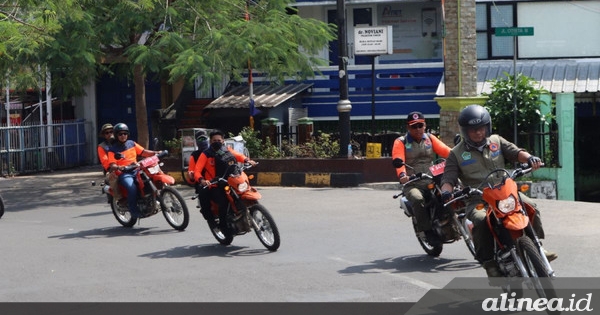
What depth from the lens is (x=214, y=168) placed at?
1303cm

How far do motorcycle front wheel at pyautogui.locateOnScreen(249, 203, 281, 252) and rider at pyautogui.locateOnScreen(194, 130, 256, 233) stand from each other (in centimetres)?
48

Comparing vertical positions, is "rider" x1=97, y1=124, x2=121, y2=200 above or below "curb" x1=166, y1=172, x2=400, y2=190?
above

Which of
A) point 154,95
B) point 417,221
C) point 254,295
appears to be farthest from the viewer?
point 154,95

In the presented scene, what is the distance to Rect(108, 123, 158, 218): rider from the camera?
49.1 ft

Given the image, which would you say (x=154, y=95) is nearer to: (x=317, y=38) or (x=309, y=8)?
(x=309, y=8)

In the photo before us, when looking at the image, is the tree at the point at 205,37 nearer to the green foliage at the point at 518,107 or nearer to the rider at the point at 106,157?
the rider at the point at 106,157

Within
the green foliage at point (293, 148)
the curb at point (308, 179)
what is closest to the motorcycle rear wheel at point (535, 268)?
the curb at point (308, 179)

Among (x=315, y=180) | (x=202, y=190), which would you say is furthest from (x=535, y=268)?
(x=315, y=180)

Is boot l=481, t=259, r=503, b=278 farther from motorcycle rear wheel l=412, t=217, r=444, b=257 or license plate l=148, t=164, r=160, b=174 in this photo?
license plate l=148, t=164, r=160, b=174

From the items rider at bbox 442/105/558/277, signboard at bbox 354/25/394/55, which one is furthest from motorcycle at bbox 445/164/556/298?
signboard at bbox 354/25/394/55

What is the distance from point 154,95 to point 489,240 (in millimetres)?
21877

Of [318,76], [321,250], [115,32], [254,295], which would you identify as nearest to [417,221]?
[321,250]

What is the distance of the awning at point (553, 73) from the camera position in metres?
24.4

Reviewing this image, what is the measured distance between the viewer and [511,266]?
26.6 feet
